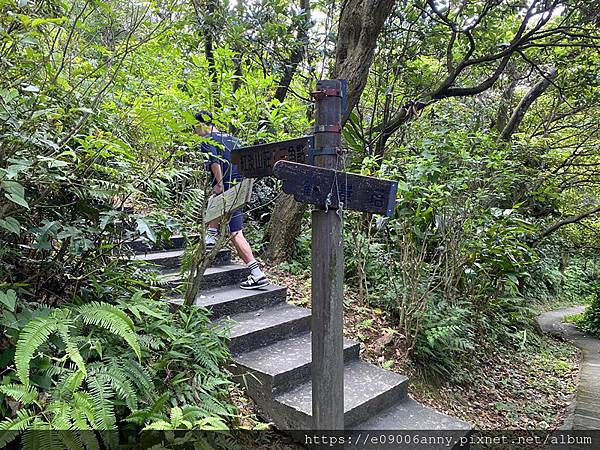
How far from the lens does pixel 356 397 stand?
3145 mm

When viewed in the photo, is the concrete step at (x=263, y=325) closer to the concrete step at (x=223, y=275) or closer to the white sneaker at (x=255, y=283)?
the white sneaker at (x=255, y=283)

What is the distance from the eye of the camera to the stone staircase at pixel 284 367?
2.94 m

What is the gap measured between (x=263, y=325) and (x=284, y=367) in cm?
52

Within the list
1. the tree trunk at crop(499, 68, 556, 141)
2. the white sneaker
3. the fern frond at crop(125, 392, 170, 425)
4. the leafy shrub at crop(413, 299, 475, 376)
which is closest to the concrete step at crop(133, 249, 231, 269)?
the white sneaker

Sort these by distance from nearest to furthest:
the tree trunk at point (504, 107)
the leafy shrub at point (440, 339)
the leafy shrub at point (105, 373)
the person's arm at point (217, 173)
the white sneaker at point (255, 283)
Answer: the leafy shrub at point (105, 373), the person's arm at point (217, 173), the white sneaker at point (255, 283), the leafy shrub at point (440, 339), the tree trunk at point (504, 107)

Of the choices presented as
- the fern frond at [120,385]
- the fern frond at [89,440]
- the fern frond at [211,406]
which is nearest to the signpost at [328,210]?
the fern frond at [211,406]

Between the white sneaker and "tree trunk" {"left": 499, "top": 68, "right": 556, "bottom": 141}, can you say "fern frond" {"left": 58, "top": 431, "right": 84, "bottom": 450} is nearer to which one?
the white sneaker

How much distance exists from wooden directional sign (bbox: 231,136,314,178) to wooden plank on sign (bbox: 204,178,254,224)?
268 millimetres

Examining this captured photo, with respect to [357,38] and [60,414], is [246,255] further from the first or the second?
[357,38]

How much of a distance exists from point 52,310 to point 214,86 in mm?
1794

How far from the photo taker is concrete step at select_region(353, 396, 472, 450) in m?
2.97

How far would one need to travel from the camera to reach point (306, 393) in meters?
3.02

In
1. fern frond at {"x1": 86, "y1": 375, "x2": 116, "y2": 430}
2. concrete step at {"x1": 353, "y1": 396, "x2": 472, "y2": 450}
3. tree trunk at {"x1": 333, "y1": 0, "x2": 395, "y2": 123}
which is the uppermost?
tree trunk at {"x1": 333, "y1": 0, "x2": 395, "y2": 123}

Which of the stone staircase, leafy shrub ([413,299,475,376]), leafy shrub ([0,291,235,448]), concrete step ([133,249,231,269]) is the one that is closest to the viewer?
leafy shrub ([0,291,235,448])
